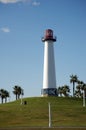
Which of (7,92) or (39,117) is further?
(7,92)

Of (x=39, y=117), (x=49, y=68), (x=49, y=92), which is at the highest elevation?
(x=49, y=68)

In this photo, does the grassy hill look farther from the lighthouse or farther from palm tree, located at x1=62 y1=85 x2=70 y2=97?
palm tree, located at x1=62 y1=85 x2=70 y2=97

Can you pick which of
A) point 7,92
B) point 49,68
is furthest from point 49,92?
point 7,92

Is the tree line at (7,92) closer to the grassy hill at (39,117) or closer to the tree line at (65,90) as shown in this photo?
the tree line at (65,90)

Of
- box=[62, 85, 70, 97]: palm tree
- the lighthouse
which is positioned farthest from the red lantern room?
box=[62, 85, 70, 97]: palm tree

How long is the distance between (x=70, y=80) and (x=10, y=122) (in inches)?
3334

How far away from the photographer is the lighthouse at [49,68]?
119500mm

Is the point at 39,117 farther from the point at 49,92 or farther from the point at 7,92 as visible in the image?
the point at 7,92

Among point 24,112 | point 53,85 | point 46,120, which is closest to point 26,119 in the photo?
point 46,120

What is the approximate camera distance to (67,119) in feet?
232

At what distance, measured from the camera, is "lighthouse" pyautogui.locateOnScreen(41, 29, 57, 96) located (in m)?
120

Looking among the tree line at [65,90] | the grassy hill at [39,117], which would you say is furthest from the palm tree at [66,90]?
the grassy hill at [39,117]

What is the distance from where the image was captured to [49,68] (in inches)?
4722

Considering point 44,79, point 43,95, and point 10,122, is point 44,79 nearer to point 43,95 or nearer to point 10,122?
point 43,95
